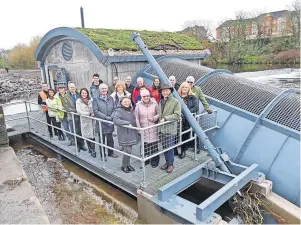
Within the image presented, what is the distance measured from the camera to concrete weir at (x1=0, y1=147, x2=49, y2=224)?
3622 mm

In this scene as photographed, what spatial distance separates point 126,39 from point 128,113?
16.0 ft

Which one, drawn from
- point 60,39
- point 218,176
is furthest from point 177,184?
point 60,39

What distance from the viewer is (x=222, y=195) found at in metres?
3.49

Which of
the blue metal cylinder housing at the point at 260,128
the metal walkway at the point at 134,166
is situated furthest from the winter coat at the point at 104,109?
the blue metal cylinder housing at the point at 260,128

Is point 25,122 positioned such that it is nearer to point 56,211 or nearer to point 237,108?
point 56,211

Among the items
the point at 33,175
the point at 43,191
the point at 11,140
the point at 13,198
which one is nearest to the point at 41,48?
the point at 11,140

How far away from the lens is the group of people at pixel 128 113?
4.28m

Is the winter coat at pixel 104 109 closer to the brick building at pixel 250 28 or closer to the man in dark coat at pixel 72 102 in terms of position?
the man in dark coat at pixel 72 102

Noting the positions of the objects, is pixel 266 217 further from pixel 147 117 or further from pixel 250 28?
pixel 250 28

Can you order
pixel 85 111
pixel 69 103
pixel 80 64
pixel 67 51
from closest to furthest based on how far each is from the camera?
pixel 85 111 < pixel 69 103 < pixel 80 64 < pixel 67 51

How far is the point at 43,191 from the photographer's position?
521 cm

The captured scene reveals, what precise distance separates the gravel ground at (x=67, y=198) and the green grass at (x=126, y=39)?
3556mm

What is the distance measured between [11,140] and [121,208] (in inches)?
211

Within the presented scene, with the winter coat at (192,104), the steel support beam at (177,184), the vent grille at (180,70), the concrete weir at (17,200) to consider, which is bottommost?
the concrete weir at (17,200)
